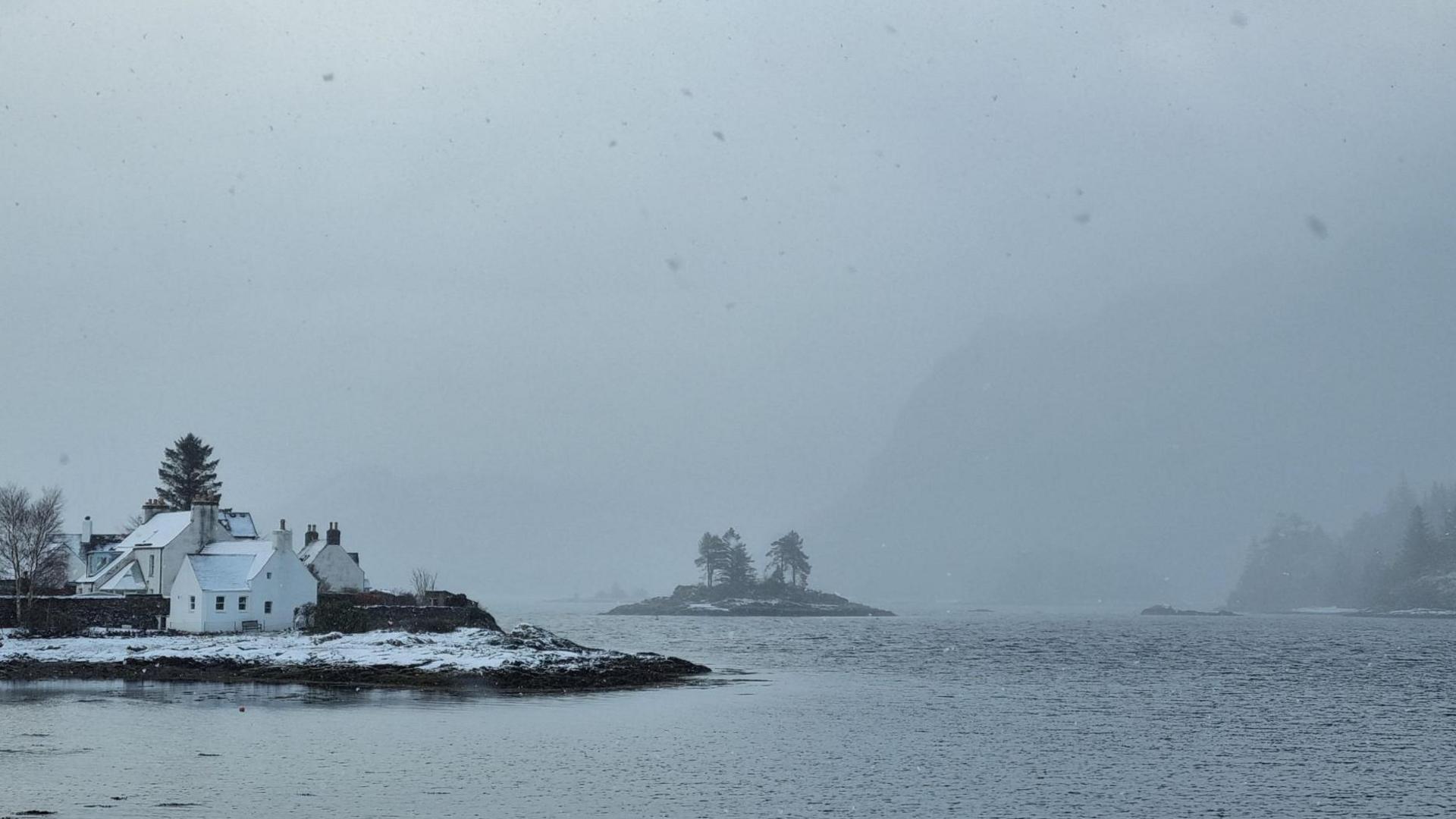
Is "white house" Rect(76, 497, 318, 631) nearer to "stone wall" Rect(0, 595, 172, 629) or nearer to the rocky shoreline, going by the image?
"stone wall" Rect(0, 595, 172, 629)

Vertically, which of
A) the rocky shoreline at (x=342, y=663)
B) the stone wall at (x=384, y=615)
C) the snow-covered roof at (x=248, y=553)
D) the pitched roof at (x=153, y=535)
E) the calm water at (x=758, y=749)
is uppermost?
the pitched roof at (x=153, y=535)

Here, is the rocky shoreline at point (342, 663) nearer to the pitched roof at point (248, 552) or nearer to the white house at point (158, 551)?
the pitched roof at point (248, 552)

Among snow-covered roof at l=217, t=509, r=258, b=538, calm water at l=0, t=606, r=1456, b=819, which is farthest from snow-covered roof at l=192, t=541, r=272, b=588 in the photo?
calm water at l=0, t=606, r=1456, b=819

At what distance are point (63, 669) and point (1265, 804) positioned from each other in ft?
214

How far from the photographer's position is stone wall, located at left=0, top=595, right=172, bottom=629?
83125 millimetres

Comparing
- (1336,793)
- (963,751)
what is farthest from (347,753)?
(1336,793)

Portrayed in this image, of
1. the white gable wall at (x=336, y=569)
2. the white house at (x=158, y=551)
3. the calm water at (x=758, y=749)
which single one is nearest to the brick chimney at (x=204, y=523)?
the white house at (x=158, y=551)

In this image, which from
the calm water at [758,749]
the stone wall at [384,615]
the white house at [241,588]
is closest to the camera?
the calm water at [758,749]

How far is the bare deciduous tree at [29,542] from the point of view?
3671 inches

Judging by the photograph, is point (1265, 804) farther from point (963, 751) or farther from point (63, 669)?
point (63, 669)

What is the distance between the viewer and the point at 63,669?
73438mm

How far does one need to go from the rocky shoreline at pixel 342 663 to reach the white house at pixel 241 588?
3.00m

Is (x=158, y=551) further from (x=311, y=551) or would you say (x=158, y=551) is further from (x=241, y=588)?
(x=311, y=551)

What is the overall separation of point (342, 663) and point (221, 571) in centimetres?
1721
